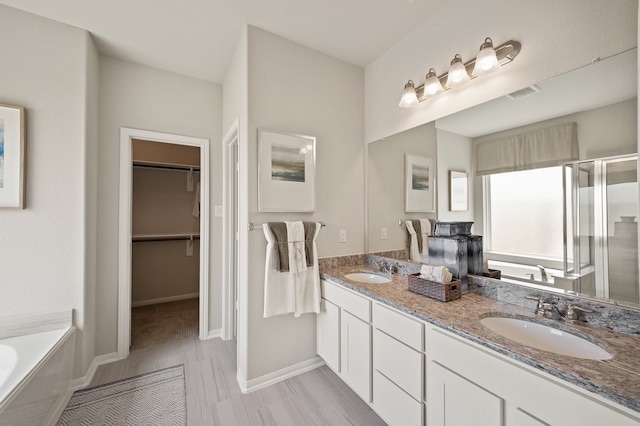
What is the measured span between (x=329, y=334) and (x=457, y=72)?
2098mm

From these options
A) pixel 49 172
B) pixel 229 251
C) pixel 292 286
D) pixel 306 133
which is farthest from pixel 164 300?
pixel 306 133

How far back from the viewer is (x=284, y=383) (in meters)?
2.07

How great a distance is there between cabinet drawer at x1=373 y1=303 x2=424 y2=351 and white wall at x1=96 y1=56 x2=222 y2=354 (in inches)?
77.2

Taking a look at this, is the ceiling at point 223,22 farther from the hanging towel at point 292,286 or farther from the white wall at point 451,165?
the hanging towel at point 292,286

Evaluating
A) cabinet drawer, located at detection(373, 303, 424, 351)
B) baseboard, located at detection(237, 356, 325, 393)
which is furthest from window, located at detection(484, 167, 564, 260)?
baseboard, located at detection(237, 356, 325, 393)

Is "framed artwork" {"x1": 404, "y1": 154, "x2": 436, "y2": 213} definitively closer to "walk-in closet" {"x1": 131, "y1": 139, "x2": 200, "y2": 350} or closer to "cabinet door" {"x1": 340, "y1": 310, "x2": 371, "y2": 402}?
"cabinet door" {"x1": 340, "y1": 310, "x2": 371, "y2": 402}

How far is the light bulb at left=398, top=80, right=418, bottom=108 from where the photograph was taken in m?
1.97

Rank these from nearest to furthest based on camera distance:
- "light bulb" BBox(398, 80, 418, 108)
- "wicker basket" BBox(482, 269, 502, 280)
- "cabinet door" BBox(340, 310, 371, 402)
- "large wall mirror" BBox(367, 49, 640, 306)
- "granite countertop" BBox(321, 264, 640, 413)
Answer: "granite countertop" BBox(321, 264, 640, 413)
"large wall mirror" BBox(367, 49, 640, 306)
"wicker basket" BBox(482, 269, 502, 280)
"cabinet door" BBox(340, 310, 371, 402)
"light bulb" BBox(398, 80, 418, 108)

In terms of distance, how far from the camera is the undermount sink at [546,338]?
105 centimetres

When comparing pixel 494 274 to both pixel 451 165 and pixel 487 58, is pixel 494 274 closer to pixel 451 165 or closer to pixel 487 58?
pixel 451 165

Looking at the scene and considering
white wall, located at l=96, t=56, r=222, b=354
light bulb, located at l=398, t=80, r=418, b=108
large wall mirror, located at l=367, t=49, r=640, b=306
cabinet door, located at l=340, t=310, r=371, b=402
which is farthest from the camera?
white wall, located at l=96, t=56, r=222, b=354

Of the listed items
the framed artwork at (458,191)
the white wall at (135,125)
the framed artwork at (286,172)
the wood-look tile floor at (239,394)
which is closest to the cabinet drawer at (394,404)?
the wood-look tile floor at (239,394)

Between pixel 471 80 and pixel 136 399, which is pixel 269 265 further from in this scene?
pixel 471 80

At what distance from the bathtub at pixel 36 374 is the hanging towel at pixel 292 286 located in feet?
A: 4.28
